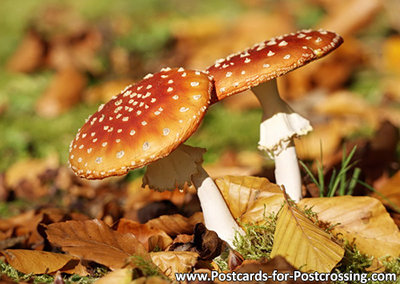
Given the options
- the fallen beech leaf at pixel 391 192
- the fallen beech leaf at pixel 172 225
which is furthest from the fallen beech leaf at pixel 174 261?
the fallen beech leaf at pixel 391 192

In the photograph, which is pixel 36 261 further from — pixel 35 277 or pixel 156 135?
pixel 156 135

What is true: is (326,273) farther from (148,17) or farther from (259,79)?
(148,17)

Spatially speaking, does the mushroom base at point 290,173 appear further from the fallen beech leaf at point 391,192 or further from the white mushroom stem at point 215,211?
the fallen beech leaf at point 391,192

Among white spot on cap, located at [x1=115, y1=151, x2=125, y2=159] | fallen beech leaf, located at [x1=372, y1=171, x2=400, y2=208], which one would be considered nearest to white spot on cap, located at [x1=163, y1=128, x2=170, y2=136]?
white spot on cap, located at [x1=115, y1=151, x2=125, y2=159]

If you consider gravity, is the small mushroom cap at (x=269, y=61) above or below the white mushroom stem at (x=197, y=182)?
above

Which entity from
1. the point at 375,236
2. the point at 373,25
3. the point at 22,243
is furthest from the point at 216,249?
the point at 373,25

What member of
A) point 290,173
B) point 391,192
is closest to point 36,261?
point 290,173

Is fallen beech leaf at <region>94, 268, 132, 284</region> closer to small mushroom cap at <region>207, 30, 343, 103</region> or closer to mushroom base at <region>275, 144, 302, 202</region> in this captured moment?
small mushroom cap at <region>207, 30, 343, 103</region>
